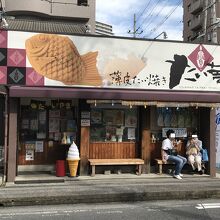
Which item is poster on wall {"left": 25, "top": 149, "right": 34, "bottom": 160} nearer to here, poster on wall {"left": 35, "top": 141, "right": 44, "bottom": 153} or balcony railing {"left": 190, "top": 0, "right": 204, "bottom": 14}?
poster on wall {"left": 35, "top": 141, "right": 44, "bottom": 153}

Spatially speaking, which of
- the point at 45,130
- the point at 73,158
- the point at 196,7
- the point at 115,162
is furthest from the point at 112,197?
the point at 196,7

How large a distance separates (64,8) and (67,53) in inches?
918

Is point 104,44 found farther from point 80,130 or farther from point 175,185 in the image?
point 175,185

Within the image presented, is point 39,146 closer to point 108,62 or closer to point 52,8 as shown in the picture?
point 108,62

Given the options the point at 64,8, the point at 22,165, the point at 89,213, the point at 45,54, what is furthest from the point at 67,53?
the point at 64,8

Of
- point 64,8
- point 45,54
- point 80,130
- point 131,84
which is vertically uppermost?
point 64,8

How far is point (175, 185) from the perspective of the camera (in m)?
11.7

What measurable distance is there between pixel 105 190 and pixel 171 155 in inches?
132

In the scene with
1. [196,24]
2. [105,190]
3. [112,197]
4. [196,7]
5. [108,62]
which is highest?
[196,7]

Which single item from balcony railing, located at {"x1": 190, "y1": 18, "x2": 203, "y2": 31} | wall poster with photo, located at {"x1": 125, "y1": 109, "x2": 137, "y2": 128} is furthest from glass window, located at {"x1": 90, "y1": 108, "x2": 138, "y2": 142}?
balcony railing, located at {"x1": 190, "y1": 18, "x2": 203, "y2": 31}

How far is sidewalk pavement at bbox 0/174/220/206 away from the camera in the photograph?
9.84m

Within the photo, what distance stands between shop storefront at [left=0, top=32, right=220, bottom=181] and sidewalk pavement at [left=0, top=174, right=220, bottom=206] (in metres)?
0.97

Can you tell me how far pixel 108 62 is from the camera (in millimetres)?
13203

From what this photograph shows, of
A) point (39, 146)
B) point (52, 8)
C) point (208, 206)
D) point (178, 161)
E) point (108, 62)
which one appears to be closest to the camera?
point (208, 206)
